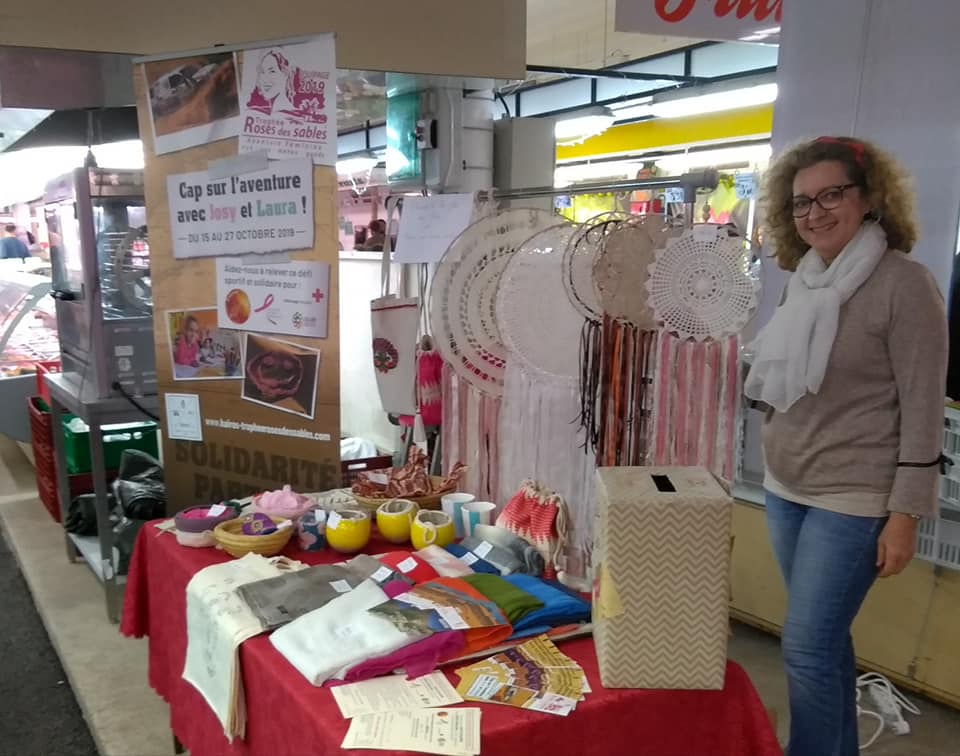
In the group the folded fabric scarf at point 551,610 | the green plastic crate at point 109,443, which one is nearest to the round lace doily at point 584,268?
the folded fabric scarf at point 551,610

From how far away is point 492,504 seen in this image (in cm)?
198

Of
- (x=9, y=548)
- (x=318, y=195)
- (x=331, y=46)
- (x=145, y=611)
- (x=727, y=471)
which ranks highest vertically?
(x=331, y=46)

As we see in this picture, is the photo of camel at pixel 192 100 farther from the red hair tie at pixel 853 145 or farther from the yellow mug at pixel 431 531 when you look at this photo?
the red hair tie at pixel 853 145

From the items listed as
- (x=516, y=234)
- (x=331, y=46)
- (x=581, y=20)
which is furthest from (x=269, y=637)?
(x=581, y=20)

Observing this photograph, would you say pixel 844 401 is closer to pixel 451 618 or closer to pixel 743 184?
pixel 451 618

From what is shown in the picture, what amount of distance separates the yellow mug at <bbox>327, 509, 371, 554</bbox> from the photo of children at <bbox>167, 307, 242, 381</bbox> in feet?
2.52

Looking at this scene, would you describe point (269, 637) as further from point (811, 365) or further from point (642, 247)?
point (811, 365)

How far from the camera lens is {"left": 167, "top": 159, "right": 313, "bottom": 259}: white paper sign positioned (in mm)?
2186

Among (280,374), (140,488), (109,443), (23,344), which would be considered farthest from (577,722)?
(23,344)

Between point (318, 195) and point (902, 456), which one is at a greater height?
point (318, 195)

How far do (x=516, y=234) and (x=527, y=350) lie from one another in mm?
328

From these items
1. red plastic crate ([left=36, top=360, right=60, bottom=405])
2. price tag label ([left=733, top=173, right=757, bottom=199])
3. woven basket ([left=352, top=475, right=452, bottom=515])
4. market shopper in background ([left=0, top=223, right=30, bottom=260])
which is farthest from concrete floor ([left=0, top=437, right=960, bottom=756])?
market shopper in background ([left=0, top=223, right=30, bottom=260])

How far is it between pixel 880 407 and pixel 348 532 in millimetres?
1179

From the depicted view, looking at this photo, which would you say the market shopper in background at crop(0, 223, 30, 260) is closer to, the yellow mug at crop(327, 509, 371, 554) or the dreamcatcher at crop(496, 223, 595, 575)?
the yellow mug at crop(327, 509, 371, 554)
